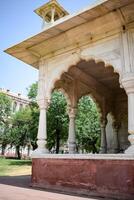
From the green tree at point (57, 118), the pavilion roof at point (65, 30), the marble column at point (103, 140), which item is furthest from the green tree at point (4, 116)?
the pavilion roof at point (65, 30)

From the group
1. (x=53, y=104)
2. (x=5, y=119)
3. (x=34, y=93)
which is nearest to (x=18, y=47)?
(x=53, y=104)

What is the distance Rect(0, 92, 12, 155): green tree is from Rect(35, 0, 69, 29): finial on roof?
113ft

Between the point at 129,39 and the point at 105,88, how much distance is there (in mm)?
5620

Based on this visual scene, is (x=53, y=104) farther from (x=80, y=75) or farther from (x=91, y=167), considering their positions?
(x=91, y=167)

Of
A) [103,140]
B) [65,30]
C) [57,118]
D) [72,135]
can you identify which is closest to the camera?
[65,30]

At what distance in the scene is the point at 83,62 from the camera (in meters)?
10.0

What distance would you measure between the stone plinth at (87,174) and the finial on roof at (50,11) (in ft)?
17.3

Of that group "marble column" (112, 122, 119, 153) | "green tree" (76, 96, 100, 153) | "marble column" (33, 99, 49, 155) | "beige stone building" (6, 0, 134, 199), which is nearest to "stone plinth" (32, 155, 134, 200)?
"beige stone building" (6, 0, 134, 199)

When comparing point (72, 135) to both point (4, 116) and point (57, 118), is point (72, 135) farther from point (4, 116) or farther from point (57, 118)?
point (4, 116)

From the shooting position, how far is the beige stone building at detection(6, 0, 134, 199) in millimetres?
6758

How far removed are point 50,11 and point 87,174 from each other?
6.44 meters

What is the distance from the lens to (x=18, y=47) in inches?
363

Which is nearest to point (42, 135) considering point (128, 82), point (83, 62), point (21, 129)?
point (83, 62)

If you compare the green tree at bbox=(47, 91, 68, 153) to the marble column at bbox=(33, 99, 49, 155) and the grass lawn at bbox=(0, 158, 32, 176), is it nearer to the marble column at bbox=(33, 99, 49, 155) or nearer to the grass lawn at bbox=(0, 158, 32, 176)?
the grass lawn at bbox=(0, 158, 32, 176)
